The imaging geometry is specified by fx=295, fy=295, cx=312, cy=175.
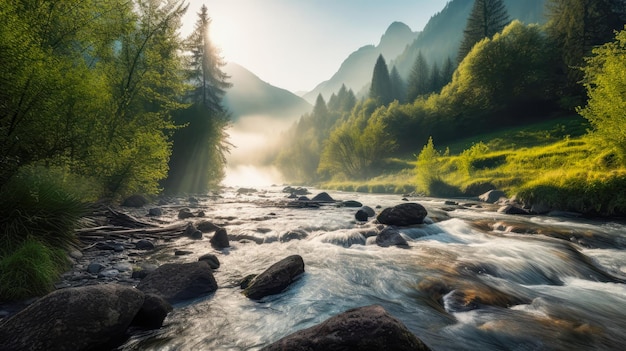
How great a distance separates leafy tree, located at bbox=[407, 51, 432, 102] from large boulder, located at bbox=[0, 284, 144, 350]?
109 meters

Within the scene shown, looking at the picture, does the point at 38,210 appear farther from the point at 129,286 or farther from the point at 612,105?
the point at 612,105

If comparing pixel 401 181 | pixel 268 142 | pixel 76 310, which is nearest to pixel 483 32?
pixel 401 181

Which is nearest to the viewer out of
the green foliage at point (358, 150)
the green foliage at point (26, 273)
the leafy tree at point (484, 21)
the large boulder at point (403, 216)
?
the green foliage at point (26, 273)

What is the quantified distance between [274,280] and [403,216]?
35.7ft

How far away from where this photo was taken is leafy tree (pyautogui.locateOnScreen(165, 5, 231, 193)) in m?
33.0

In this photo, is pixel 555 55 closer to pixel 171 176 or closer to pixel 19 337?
pixel 171 176

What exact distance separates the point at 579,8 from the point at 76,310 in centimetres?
8222

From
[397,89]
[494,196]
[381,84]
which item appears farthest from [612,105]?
[397,89]

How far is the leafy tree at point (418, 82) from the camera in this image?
103262 mm

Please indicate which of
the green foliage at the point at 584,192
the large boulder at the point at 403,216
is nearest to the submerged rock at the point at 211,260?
the large boulder at the point at 403,216

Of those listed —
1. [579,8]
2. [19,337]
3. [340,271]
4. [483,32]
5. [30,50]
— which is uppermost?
[483,32]

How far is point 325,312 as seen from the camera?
6414 mm

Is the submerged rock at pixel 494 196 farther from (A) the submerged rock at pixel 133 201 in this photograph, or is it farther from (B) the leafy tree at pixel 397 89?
(B) the leafy tree at pixel 397 89

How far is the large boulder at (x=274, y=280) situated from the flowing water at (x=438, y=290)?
19 cm
